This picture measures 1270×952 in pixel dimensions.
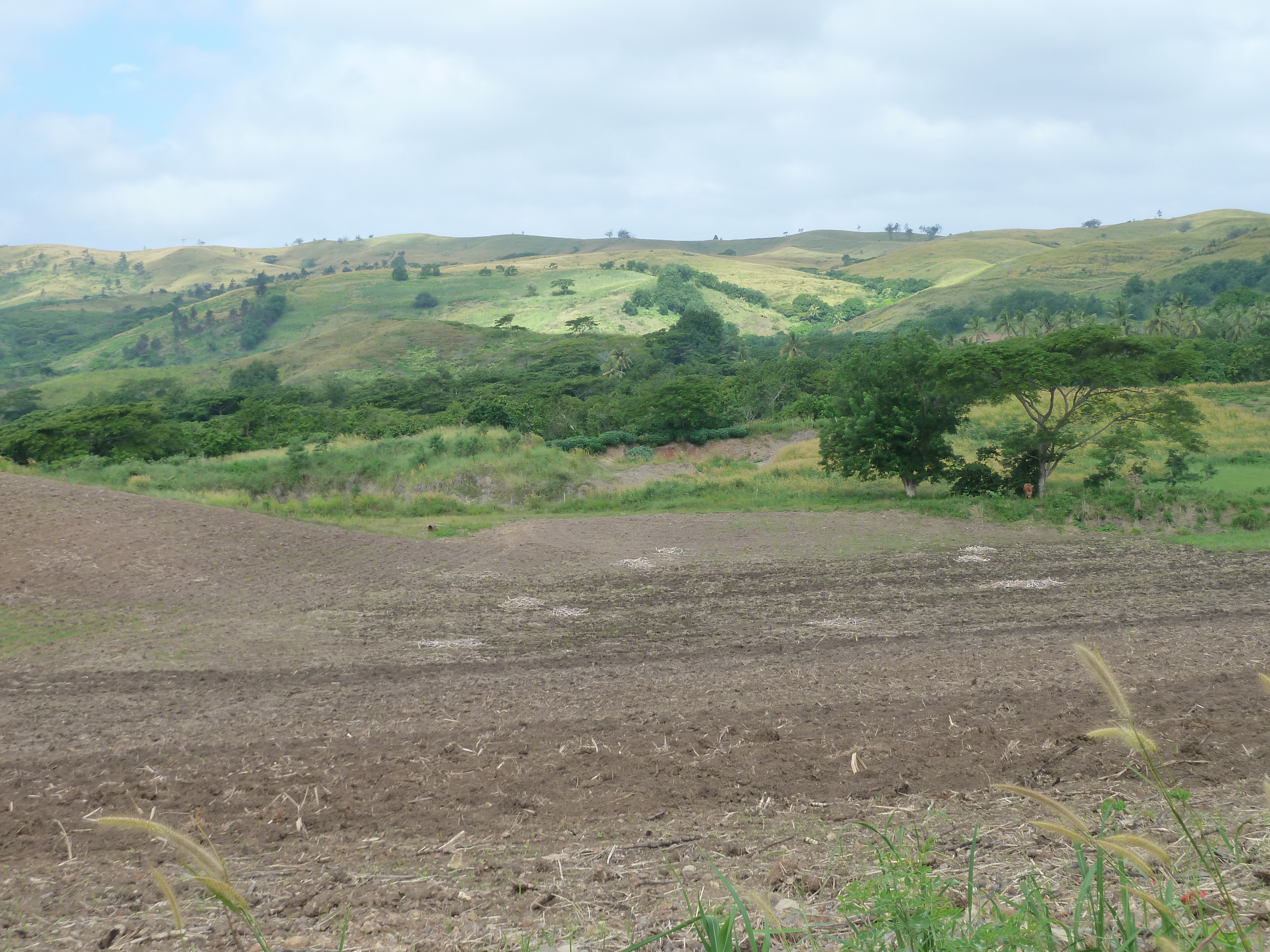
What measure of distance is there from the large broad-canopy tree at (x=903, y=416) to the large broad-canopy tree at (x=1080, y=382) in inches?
27.0

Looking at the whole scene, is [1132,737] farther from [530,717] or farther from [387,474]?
[387,474]

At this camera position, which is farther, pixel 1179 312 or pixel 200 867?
pixel 1179 312

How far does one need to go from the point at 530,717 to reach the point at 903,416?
18397 mm

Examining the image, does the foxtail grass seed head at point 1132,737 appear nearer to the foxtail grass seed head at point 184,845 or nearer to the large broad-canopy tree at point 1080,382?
the foxtail grass seed head at point 184,845

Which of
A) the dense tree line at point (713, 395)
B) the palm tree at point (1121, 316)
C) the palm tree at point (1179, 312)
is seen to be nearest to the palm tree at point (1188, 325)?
the palm tree at point (1179, 312)

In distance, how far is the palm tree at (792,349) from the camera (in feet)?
264

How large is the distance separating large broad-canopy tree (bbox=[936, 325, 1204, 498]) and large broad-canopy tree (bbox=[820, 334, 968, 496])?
685mm

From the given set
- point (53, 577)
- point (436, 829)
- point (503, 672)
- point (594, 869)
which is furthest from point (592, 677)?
point (53, 577)

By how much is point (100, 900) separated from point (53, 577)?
10.9 meters

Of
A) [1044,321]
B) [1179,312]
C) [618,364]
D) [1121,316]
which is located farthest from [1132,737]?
[1044,321]

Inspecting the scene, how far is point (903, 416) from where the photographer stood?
2312 cm

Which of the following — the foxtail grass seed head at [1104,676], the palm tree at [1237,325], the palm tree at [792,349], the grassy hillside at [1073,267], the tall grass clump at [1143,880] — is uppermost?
the grassy hillside at [1073,267]

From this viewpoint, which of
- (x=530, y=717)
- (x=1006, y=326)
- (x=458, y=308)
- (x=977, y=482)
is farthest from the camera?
(x=458, y=308)

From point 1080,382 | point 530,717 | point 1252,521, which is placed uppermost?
point 1080,382
